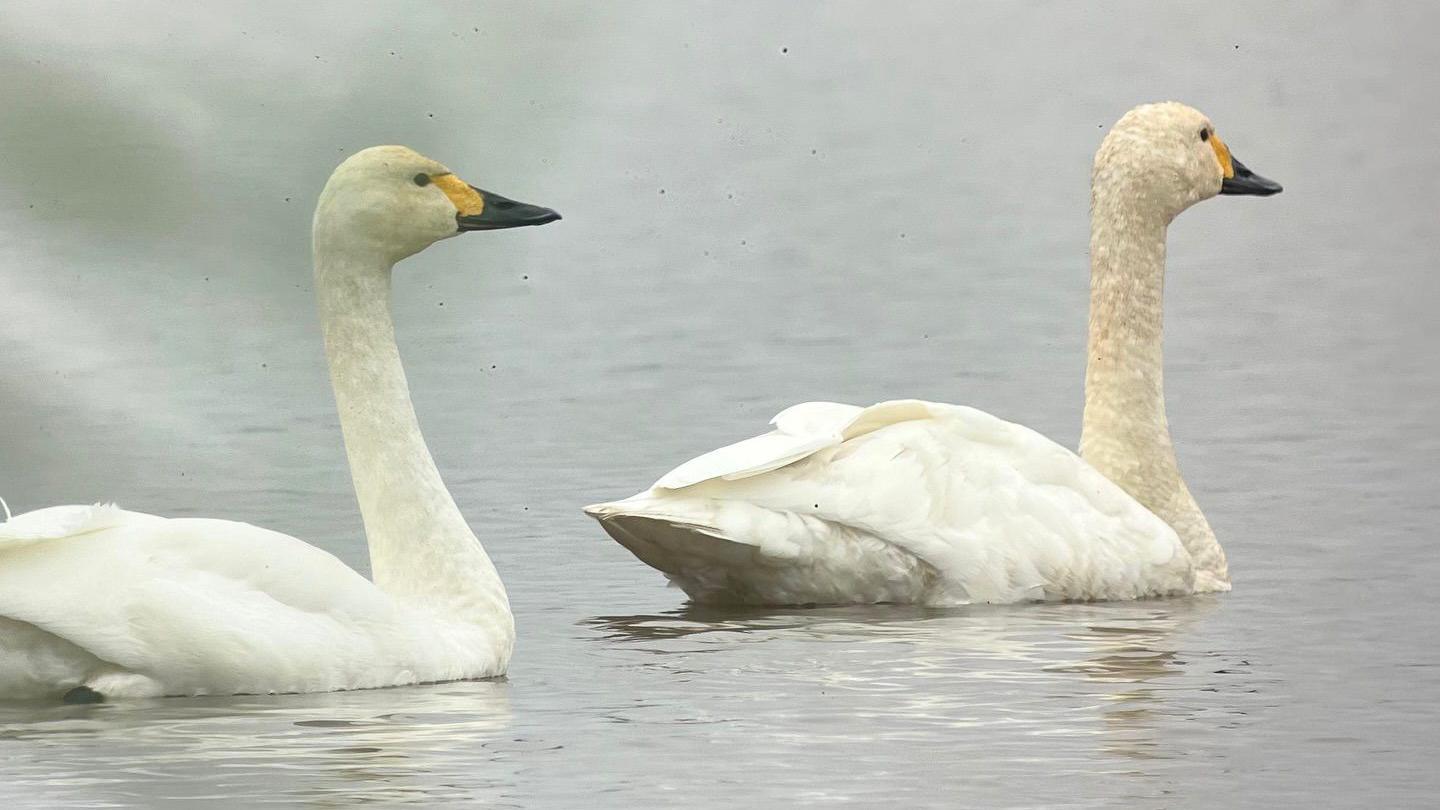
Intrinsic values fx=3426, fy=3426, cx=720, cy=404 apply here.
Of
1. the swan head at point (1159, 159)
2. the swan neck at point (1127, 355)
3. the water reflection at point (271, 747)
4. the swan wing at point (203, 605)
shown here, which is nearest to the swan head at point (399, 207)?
the swan wing at point (203, 605)

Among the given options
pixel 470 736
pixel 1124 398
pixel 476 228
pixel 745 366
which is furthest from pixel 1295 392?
pixel 470 736

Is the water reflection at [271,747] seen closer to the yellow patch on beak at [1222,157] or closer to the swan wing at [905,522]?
the swan wing at [905,522]

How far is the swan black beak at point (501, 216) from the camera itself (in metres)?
12.3

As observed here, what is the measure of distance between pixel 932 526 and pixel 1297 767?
3.91m

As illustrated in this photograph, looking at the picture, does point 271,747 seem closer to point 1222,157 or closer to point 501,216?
point 501,216

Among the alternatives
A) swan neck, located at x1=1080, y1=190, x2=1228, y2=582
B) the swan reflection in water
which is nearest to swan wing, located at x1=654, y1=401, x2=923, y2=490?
the swan reflection in water

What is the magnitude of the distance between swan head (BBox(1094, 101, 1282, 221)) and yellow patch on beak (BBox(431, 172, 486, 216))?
4.49 m

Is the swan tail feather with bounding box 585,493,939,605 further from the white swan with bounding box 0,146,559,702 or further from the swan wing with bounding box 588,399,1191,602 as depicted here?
the white swan with bounding box 0,146,559,702

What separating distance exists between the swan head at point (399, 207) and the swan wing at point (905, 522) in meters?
1.83

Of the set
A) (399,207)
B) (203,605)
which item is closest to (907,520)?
(399,207)

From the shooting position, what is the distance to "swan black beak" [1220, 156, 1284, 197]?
54.6 ft

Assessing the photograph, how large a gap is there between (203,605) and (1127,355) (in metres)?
5.99

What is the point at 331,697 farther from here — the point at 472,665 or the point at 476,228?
the point at 476,228

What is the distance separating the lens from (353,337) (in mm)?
12133
